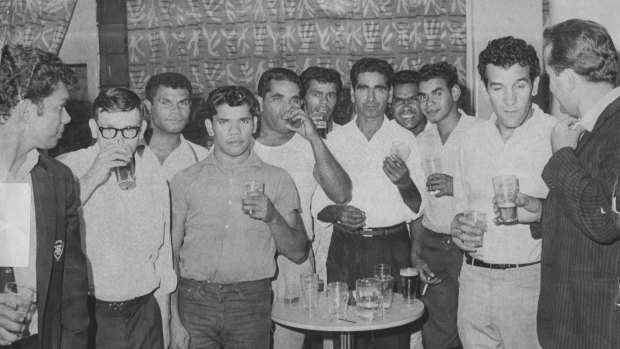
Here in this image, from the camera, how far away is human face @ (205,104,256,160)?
3.26 m

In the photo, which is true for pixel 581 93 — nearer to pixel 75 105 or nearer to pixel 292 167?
pixel 292 167

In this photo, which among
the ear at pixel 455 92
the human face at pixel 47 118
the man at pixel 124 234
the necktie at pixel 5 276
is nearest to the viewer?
the necktie at pixel 5 276

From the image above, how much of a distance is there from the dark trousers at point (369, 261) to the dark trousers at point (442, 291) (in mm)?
188

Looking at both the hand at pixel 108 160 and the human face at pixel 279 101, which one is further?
the human face at pixel 279 101

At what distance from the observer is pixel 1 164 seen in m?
2.15

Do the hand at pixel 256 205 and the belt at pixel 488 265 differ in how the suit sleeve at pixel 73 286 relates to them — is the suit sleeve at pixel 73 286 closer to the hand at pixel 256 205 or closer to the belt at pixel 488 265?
the hand at pixel 256 205

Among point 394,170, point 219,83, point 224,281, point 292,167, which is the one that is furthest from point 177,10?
point 224,281

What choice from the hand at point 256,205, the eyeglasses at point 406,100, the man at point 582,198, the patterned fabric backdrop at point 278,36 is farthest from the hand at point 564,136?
the patterned fabric backdrop at point 278,36

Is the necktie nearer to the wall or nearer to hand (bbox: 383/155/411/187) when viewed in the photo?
hand (bbox: 383/155/411/187)

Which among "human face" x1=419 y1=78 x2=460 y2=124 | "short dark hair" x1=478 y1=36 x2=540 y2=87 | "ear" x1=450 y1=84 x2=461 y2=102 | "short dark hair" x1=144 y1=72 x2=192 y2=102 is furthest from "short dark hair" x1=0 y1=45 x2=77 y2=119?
"ear" x1=450 y1=84 x2=461 y2=102

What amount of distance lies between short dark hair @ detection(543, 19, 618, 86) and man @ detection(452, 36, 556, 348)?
1.77 ft

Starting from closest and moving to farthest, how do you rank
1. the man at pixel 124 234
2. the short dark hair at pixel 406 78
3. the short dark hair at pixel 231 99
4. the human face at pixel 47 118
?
the human face at pixel 47 118, the man at pixel 124 234, the short dark hair at pixel 231 99, the short dark hair at pixel 406 78

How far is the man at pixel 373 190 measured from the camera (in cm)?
379

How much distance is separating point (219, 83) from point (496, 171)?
2.90 meters
